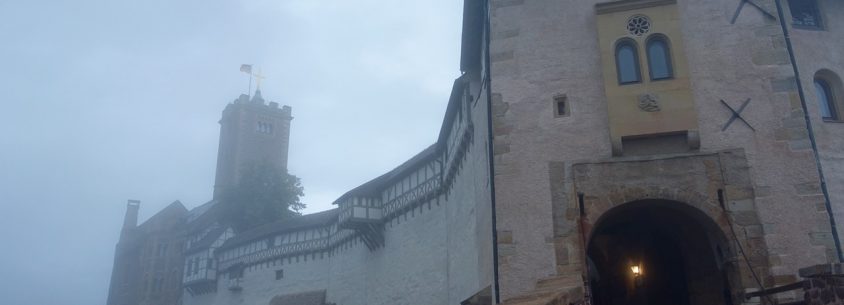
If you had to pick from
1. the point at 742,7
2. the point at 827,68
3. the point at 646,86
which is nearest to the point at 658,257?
the point at 646,86

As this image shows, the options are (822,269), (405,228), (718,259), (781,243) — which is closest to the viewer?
(822,269)

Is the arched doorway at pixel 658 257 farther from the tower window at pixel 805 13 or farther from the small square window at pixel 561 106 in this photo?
the tower window at pixel 805 13

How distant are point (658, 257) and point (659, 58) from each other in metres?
4.77

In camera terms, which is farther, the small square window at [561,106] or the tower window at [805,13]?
the tower window at [805,13]

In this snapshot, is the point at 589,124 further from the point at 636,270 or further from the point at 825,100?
the point at 825,100

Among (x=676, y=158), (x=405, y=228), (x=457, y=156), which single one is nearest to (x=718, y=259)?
(x=676, y=158)

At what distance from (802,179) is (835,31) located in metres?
4.46

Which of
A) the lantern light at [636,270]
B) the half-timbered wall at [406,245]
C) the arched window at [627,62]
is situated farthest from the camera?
the half-timbered wall at [406,245]

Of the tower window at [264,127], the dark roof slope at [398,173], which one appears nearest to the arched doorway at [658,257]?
the dark roof slope at [398,173]

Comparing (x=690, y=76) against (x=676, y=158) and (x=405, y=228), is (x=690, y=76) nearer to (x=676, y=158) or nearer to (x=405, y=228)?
(x=676, y=158)

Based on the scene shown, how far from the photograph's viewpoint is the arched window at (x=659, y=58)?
11781 mm

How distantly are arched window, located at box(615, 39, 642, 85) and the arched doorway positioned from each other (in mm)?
2308

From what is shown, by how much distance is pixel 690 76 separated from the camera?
11.6 metres

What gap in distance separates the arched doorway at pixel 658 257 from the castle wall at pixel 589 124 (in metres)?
0.92
